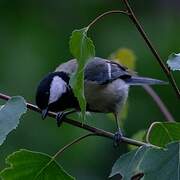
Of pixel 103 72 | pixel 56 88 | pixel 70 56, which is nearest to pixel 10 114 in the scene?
pixel 56 88

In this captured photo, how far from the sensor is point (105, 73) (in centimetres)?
293

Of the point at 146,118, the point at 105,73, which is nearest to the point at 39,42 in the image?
the point at 146,118

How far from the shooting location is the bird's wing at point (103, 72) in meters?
2.85

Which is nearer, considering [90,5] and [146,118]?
[146,118]

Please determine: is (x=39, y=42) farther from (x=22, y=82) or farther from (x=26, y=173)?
(x=26, y=173)

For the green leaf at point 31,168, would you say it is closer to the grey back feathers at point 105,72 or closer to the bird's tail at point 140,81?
the grey back feathers at point 105,72

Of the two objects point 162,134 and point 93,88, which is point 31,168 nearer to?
point 162,134

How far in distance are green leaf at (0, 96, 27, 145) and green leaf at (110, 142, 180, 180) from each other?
0.86 feet

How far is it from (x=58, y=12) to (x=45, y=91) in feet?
10.4

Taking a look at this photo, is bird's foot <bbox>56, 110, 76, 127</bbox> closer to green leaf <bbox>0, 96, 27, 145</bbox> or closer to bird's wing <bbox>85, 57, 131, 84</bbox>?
bird's wing <bbox>85, 57, 131, 84</bbox>

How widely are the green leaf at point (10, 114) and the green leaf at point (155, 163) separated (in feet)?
0.86

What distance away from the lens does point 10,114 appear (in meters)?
1.52

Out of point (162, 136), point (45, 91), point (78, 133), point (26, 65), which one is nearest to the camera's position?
point (162, 136)

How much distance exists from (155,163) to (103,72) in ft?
4.93
